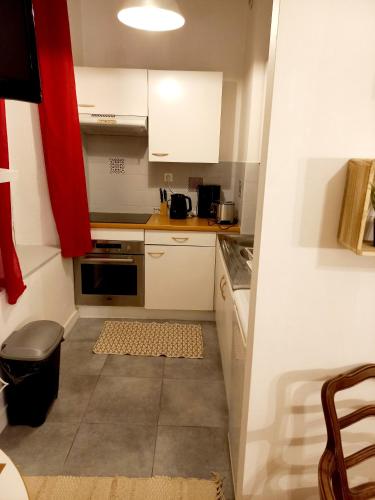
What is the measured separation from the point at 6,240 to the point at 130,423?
116 centimetres

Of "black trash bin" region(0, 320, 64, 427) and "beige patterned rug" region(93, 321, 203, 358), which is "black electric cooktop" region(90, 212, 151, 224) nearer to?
"beige patterned rug" region(93, 321, 203, 358)

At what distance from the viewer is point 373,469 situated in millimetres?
1205

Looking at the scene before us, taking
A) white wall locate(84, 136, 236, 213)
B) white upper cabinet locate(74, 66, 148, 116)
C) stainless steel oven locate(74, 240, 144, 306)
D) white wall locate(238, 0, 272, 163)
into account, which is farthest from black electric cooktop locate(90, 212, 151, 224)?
white wall locate(238, 0, 272, 163)

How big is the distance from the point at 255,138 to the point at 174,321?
1.69 metres

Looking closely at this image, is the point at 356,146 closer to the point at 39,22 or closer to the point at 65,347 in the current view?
the point at 39,22

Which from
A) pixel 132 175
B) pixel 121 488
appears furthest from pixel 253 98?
pixel 121 488

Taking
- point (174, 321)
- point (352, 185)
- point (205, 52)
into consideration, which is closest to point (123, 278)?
point (174, 321)

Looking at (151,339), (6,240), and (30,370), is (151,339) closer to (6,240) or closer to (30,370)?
(30,370)

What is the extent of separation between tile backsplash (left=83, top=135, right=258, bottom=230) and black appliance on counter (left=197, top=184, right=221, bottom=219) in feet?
0.55

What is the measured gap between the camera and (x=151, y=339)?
275cm

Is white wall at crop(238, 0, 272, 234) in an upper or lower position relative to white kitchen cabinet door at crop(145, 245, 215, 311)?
upper

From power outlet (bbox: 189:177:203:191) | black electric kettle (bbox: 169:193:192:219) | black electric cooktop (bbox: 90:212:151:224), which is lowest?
black electric cooktop (bbox: 90:212:151:224)

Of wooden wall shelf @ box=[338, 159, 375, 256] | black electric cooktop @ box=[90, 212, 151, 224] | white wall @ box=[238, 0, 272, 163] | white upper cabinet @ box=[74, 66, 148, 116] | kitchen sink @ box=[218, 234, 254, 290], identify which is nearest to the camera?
wooden wall shelf @ box=[338, 159, 375, 256]

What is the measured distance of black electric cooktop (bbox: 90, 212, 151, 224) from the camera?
2.96 m
